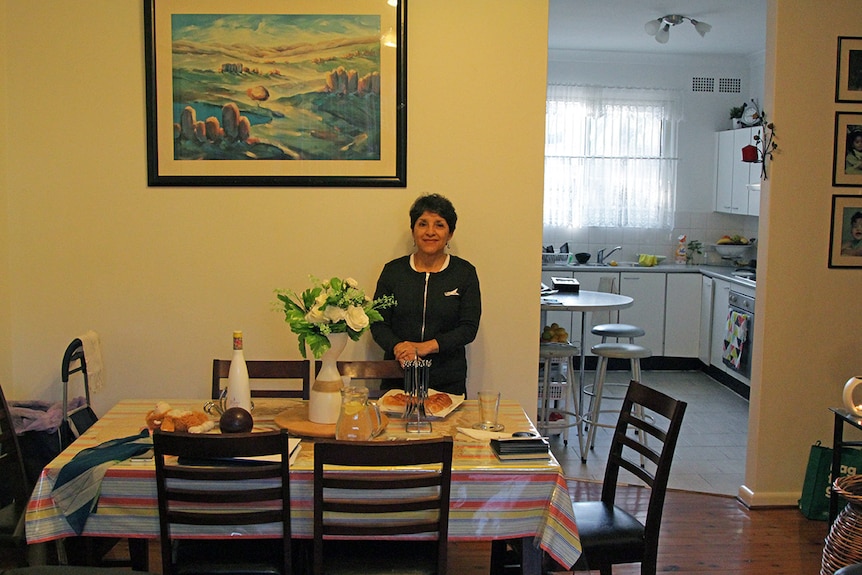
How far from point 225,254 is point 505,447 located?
1.89 meters

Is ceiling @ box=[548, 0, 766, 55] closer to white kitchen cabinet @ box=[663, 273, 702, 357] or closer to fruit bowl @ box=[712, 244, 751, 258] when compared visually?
fruit bowl @ box=[712, 244, 751, 258]

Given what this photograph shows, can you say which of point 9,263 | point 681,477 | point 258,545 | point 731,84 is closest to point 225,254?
point 9,263

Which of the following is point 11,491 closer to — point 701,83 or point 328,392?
point 328,392

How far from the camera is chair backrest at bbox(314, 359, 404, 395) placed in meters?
3.37

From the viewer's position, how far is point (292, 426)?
2857 mm

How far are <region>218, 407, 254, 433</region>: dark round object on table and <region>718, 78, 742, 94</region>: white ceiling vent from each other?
21.4 feet

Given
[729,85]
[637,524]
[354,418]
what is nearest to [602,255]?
[729,85]

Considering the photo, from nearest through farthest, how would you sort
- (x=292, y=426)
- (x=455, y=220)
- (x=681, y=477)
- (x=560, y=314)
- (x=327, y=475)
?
(x=327, y=475), (x=292, y=426), (x=455, y=220), (x=681, y=477), (x=560, y=314)

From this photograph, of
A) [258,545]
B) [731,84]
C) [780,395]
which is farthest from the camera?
[731,84]

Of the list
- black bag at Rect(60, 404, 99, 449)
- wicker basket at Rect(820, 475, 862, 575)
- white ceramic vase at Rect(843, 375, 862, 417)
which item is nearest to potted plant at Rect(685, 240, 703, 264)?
white ceramic vase at Rect(843, 375, 862, 417)

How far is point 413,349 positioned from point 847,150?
2.38 m

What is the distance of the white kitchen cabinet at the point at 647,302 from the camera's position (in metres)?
7.45

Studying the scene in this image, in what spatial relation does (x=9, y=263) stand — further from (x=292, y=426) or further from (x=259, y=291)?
(x=292, y=426)

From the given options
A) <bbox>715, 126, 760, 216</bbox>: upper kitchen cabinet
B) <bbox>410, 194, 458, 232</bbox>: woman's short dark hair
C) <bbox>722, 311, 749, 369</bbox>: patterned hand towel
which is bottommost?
<bbox>722, 311, 749, 369</bbox>: patterned hand towel
